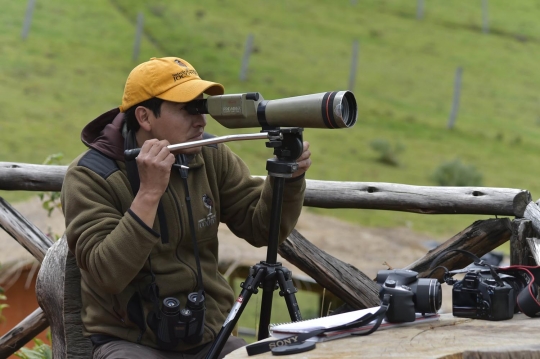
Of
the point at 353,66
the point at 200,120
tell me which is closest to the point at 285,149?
the point at 200,120

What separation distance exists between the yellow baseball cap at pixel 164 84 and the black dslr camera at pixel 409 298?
93 cm

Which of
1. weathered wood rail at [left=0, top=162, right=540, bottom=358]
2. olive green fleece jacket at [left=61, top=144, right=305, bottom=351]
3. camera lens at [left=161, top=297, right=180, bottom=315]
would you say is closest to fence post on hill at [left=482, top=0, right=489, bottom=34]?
weathered wood rail at [left=0, top=162, right=540, bottom=358]

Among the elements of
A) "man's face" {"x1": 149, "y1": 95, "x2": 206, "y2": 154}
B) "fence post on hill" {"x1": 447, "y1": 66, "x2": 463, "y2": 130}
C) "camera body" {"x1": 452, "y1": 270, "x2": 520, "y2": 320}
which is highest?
"man's face" {"x1": 149, "y1": 95, "x2": 206, "y2": 154}

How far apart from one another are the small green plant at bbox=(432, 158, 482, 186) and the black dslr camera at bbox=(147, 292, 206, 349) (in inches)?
644

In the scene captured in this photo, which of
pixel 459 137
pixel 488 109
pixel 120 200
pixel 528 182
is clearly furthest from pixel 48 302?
pixel 488 109

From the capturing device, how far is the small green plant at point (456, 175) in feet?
61.5

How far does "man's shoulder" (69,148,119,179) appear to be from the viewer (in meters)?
2.82

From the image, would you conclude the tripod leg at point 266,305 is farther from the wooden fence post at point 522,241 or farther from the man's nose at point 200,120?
the wooden fence post at point 522,241

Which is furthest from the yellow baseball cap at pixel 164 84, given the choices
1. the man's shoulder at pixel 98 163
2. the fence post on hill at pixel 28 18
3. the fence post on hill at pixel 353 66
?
the fence post on hill at pixel 353 66

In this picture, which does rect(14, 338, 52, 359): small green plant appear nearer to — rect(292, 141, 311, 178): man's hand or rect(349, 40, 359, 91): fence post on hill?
rect(292, 141, 311, 178): man's hand

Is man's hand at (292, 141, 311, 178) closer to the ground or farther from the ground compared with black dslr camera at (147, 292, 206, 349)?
farther from the ground

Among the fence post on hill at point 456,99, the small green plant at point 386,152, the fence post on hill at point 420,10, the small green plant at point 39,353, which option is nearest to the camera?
the small green plant at point 39,353

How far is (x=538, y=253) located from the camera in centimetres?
345

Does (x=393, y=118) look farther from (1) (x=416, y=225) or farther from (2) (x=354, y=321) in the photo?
(2) (x=354, y=321)
